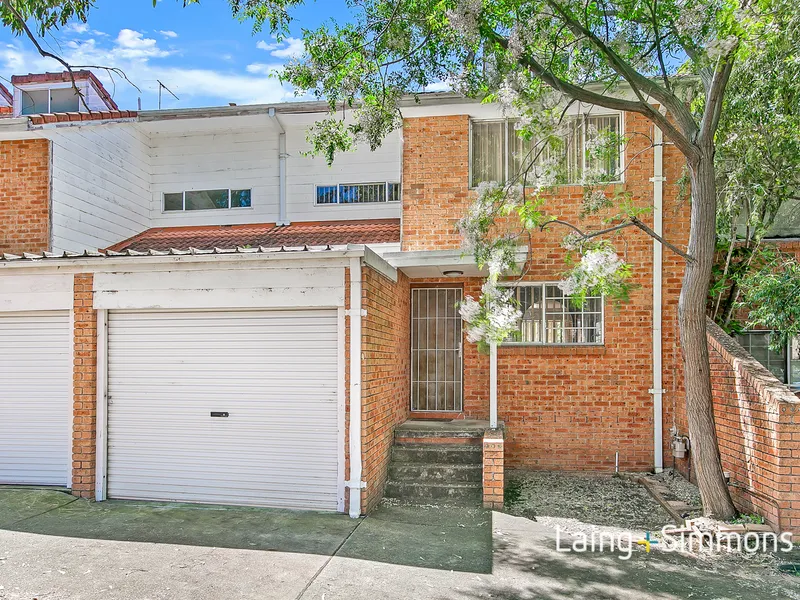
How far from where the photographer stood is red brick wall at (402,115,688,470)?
912 centimetres

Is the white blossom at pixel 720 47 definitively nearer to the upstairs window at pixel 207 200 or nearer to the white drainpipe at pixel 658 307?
the white drainpipe at pixel 658 307

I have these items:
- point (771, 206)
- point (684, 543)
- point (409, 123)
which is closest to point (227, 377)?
point (409, 123)

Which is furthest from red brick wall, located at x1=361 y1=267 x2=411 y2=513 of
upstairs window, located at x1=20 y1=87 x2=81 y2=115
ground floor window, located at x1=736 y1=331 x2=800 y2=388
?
upstairs window, located at x1=20 y1=87 x2=81 y2=115

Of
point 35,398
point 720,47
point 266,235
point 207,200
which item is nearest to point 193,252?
point 35,398

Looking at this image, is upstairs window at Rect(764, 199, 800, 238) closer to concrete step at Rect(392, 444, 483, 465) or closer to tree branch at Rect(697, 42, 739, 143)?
tree branch at Rect(697, 42, 739, 143)

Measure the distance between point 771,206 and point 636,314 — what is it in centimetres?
234

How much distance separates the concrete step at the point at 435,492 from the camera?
7836 millimetres

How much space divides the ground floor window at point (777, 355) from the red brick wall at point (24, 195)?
11.2m

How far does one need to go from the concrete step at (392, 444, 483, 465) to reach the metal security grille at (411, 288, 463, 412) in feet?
4.87

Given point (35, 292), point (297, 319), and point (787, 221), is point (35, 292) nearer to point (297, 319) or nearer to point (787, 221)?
point (297, 319)

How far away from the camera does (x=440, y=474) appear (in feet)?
26.6

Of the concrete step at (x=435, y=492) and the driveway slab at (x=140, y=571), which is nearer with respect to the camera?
the driveway slab at (x=140, y=571)

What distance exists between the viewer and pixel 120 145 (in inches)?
448

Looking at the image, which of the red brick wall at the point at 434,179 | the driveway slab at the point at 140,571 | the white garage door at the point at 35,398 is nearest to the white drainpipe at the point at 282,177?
the red brick wall at the point at 434,179
